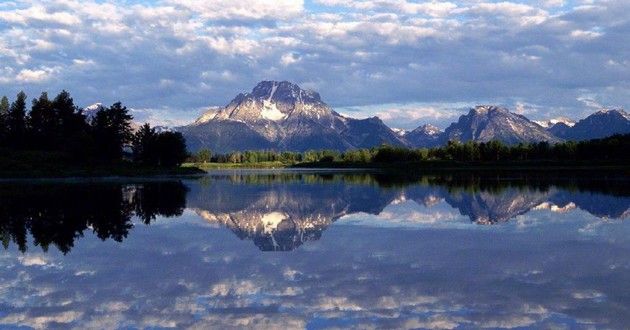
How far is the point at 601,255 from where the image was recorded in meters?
23.8

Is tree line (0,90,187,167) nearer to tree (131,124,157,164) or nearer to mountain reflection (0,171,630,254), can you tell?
tree (131,124,157,164)

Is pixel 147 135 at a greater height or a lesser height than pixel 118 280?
greater

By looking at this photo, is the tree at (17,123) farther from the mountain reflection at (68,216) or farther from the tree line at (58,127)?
the mountain reflection at (68,216)

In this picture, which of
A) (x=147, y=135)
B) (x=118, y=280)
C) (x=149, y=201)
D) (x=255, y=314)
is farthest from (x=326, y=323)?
(x=147, y=135)

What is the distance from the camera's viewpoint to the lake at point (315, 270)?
48.7 feet

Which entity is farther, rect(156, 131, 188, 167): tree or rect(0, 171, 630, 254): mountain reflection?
rect(156, 131, 188, 167): tree

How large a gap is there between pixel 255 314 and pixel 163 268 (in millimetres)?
7847

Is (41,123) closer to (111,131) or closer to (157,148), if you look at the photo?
(111,131)

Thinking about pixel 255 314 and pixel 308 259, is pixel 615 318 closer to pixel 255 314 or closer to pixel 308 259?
pixel 255 314

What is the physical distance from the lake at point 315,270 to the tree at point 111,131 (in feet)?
285

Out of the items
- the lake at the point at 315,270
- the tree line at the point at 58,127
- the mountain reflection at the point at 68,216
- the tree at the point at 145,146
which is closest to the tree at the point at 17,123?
the tree line at the point at 58,127

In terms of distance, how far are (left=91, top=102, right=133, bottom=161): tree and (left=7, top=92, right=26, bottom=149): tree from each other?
15.2 meters

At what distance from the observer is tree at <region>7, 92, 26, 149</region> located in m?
126

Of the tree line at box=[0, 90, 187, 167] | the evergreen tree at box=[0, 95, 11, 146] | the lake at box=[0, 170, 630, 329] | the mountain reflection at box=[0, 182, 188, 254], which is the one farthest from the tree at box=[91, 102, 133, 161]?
the lake at box=[0, 170, 630, 329]
